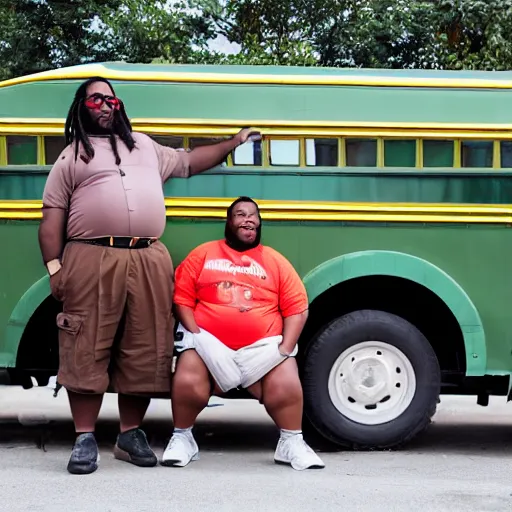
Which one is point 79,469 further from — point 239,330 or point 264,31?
point 264,31

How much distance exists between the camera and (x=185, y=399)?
20.2ft

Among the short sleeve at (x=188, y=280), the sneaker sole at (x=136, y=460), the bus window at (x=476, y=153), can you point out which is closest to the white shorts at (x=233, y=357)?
the short sleeve at (x=188, y=280)

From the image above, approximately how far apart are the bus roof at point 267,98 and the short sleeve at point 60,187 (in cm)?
39

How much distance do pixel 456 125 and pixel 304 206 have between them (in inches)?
39.1

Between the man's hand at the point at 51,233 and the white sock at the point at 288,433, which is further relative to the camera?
the white sock at the point at 288,433

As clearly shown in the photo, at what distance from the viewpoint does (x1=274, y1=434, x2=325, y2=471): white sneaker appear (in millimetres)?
6035

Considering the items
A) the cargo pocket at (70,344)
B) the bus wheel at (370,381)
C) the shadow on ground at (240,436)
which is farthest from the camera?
the shadow on ground at (240,436)

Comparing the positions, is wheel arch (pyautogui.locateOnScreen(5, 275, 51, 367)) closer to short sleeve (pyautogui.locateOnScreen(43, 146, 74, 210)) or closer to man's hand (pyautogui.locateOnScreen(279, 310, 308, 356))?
short sleeve (pyautogui.locateOnScreen(43, 146, 74, 210))

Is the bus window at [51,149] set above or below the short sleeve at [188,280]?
above

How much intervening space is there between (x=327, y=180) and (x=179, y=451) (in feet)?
5.74

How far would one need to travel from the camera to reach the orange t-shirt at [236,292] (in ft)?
20.3

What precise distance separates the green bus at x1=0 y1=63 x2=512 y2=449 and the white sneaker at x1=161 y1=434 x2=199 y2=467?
2.57ft

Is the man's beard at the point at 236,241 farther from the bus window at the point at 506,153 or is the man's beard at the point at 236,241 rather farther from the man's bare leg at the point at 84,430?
the bus window at the point at 506,153

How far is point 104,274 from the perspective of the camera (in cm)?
600
